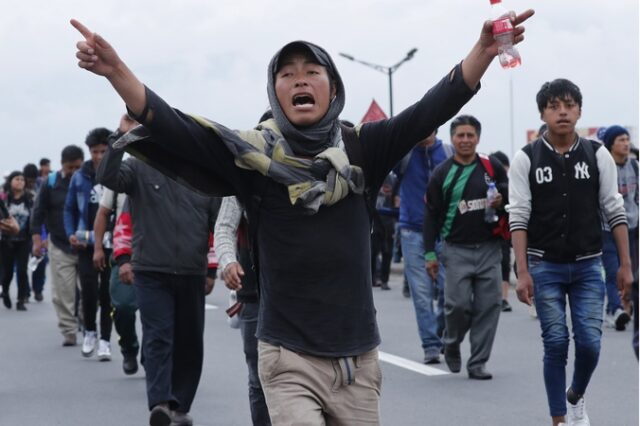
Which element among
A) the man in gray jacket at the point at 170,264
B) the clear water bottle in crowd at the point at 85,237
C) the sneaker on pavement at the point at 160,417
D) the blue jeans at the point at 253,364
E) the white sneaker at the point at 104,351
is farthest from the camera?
the white sneaker at the point at 104,351

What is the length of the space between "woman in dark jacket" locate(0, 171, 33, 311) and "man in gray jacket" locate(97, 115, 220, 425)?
30.0 feet

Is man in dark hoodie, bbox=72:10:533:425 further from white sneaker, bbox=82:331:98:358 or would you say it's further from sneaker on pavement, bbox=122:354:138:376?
white sneaker, bbox=82:331:98:358

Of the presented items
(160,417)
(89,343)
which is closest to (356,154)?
(160,417)

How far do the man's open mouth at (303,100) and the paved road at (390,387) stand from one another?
3861 mm

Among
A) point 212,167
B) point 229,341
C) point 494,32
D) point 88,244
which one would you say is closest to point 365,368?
point 212,167

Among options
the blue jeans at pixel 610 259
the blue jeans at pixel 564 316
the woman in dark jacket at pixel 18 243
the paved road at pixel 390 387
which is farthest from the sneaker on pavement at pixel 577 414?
the woman in dark jacket at pixel 18 243

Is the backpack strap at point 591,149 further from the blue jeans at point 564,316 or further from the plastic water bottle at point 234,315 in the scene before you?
the plastic water bottle at point 234,315

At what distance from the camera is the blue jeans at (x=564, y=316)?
6855 millimetres

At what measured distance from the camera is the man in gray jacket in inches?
304

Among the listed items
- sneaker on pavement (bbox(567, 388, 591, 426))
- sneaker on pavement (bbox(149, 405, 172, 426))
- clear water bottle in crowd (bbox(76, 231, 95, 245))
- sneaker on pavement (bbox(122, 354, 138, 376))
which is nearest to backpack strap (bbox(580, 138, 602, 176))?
sneaker on pavement (bbox(567, 388, 591, 426))

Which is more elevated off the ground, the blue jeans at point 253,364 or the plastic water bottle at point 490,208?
the plastic water bottle at point 490,208

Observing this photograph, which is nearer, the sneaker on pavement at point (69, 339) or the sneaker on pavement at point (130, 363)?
the sneaker on pavement at point (130, 363)

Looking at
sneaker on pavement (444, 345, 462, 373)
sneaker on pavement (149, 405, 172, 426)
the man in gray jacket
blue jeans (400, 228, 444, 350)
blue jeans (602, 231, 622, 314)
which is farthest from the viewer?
blue jeans (602, 231, 622, 314)

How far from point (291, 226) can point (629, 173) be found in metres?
8.72
